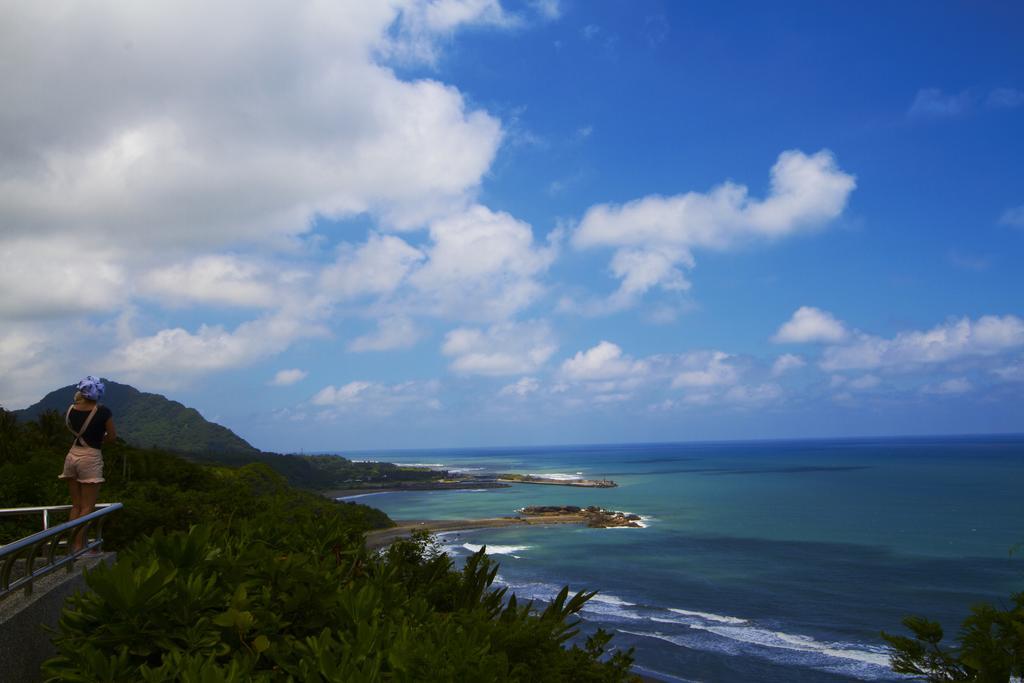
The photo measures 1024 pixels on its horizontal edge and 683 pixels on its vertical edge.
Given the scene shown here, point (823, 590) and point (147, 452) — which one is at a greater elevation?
point (147, 452)

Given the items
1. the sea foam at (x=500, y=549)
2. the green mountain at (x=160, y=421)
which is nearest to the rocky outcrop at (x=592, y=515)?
the sea foam at (x=500, y=549)

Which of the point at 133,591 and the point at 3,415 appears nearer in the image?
the point at 133,591

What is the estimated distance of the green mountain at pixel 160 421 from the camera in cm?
12131

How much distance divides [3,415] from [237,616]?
52.9 ft

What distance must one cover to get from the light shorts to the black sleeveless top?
0.10 m

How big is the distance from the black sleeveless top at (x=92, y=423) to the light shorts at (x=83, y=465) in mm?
103

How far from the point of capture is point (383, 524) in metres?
59.1

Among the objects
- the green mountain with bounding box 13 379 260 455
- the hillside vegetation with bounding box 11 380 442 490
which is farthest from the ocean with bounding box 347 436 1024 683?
the green mountain with bounding box 13 379 260 455

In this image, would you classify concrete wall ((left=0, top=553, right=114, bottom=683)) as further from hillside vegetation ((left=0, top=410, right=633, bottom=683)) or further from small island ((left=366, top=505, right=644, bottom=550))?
small island ((left=366, top=505, right=644, bottom=550))

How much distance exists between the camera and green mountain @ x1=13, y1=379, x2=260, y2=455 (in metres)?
121

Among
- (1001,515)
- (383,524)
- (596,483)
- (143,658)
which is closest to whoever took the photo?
(143,658)

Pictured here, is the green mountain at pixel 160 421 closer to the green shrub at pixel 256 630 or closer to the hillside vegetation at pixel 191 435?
the hillside vegetation at pixel 191 435

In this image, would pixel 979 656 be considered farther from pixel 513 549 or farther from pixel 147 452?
pixel 513 549

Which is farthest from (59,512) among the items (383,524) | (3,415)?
(383,524)
